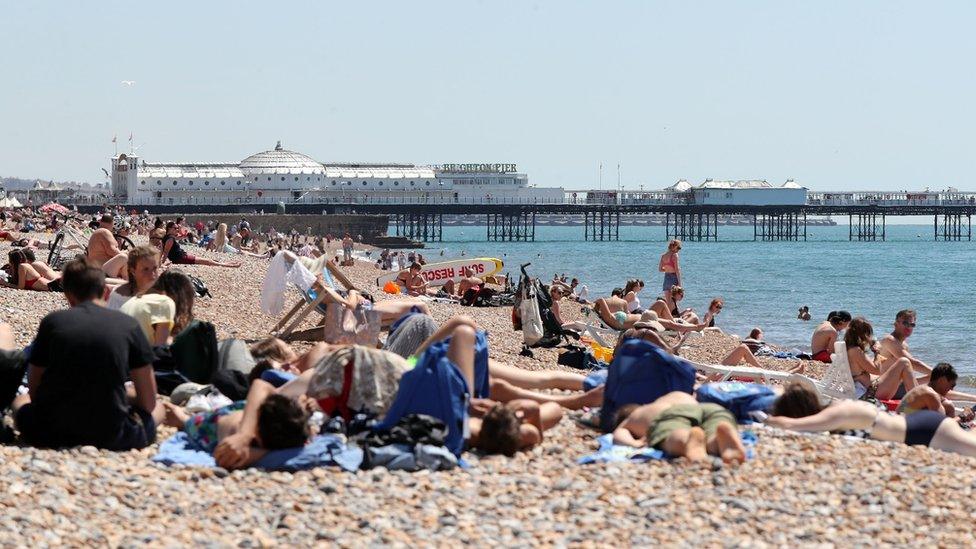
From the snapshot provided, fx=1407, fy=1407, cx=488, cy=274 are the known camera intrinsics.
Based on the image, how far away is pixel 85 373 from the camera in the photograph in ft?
18.5

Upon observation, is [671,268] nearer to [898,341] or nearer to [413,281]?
[898,341]

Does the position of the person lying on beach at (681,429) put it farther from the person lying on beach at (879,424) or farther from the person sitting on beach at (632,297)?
the person sitting on beach at (632,297)

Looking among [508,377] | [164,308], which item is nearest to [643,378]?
[508,377]

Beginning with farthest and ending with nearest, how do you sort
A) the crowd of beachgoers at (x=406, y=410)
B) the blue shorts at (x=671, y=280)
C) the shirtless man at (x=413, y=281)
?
the shirtless man at (x=413, y=281) → the blue shorts at (x=671, y=280) → the crowd of beachgoers at (x=406, y=410)

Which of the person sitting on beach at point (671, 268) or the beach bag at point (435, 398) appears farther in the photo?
the person sitting on beach at point (671, 268)


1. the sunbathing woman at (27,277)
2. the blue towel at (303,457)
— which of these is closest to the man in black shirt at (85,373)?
the blue towel at (303,457)

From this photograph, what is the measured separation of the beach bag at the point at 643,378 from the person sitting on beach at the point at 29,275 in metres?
6.98

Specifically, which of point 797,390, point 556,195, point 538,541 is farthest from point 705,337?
point 556,195

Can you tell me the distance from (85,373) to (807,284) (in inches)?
1578

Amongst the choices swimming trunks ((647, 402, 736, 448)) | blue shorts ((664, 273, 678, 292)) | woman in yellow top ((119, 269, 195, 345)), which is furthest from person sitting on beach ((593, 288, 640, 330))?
swimming trunks ((647, 402, 736, 448))

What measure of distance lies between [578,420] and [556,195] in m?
90.2

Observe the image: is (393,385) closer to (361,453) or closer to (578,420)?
(361,453)

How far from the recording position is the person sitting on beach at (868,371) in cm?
919

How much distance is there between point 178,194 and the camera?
3696 inches
